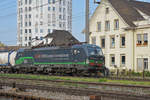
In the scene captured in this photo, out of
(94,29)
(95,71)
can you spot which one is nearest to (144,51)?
(94,29)

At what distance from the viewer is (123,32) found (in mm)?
47031

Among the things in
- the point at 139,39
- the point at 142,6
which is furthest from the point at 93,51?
the point at 142,6

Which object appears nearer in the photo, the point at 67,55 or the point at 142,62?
the point at 67,55

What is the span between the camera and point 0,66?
4397cm

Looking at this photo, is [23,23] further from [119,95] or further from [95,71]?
[119,95]

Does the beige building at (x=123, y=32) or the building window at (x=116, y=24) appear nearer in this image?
the beige building at (x=123, y=32)

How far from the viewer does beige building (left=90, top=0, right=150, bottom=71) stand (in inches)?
1737

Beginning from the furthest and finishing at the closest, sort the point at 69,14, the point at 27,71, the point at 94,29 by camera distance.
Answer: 1. the point at 69,14
2. the point at 94,29
3. the point at 27,71

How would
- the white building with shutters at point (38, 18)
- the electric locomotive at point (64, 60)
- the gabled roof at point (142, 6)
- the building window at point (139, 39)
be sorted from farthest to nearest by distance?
the white building with shutters at point (38, 18)
the gabled roof at point (142, 6)
the building window at point (139, 39)
the electric locomotive at point (64, 60)

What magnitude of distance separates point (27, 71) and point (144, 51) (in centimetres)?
1658

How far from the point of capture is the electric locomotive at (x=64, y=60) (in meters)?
30.6

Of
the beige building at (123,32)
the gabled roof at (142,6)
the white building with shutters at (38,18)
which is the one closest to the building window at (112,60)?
the beige building at (123,32)

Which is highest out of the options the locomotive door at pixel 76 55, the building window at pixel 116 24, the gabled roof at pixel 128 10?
the gabled roof at pixel 128 10

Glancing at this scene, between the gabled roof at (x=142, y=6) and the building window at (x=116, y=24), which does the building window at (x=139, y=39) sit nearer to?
the building window at (x=116, y=24)
